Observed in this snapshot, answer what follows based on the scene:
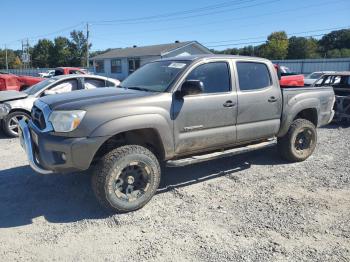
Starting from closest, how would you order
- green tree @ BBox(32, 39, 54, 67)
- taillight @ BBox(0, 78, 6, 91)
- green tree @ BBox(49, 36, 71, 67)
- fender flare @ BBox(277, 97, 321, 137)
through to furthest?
fender flare @ BBox(277, 97, 321, 137) < taillight @ BBox(0, 78, 6, 91) < green tree @ BBox(49, 36, 71, 67) < green tree @ BBox(32, 39, 54, 67)

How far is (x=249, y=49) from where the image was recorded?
85.6m

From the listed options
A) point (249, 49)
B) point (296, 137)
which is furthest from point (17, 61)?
point (296, 137)

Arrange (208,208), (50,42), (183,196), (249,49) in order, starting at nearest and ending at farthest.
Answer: (208,208) < (183,196) < (249,49) < (50,42)

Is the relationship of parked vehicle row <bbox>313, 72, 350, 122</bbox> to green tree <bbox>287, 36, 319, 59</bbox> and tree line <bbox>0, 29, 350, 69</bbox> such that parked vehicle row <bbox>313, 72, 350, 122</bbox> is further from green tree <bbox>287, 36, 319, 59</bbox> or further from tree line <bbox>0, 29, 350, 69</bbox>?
green tree <bbox>287, 36, 319, 59</bbox>

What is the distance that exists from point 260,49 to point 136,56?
50189 millimetres

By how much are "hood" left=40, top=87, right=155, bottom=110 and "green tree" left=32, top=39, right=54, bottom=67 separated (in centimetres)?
9354

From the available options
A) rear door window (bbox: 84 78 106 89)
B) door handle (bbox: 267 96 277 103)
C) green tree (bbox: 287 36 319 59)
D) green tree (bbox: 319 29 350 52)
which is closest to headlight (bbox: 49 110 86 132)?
door handle (bbox: 267 96 277 103)

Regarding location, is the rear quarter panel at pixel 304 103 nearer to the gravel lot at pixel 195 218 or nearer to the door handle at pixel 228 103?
the gravel lot at pixel 195 218

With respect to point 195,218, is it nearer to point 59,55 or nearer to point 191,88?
point 191,88

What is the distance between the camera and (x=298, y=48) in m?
85.2

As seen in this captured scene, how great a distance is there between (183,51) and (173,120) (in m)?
33.5

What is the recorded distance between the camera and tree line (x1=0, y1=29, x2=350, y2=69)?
8075 cm

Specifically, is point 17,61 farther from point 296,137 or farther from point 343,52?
point 296,137

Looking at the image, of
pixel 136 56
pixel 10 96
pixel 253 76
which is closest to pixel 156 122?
pixel 253 76
